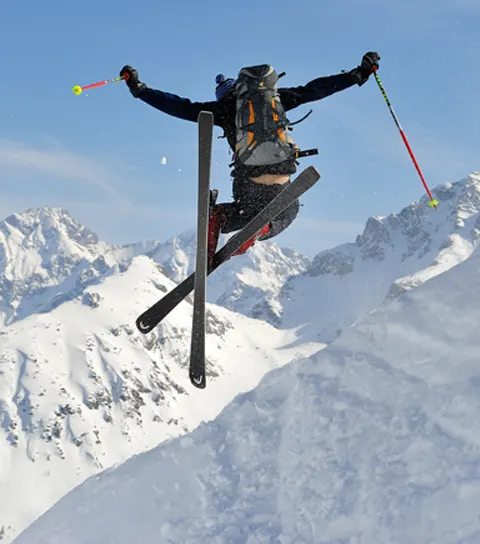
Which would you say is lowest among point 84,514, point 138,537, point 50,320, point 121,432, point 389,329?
point 138,537

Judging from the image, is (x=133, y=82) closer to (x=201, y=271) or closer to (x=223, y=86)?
(x=223, y=86)

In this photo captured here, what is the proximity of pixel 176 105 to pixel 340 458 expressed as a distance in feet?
15.7

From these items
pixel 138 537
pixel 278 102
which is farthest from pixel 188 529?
pixel 278 102

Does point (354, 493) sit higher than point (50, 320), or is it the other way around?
point (50, 320)

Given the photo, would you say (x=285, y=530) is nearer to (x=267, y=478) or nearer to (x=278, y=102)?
(x=267, y=478)

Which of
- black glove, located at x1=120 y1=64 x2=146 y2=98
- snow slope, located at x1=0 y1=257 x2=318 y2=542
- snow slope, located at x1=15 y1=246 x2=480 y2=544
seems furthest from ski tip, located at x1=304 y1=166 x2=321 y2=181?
snow slope, located at x1=0 y1=257 x2=318 y2=542

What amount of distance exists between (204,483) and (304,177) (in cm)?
411

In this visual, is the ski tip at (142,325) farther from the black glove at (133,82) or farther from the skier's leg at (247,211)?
the black glove at (133,82)

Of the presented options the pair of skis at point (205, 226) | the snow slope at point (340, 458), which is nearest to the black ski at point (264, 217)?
the pair of skis at point (205, 226)

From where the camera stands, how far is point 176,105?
314 inches

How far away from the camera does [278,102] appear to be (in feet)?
25.4

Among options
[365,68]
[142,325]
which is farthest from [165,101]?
[142,325]

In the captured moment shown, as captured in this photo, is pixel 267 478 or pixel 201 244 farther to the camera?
pixel 201 244

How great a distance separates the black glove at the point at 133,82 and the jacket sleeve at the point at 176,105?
2.3 inches
